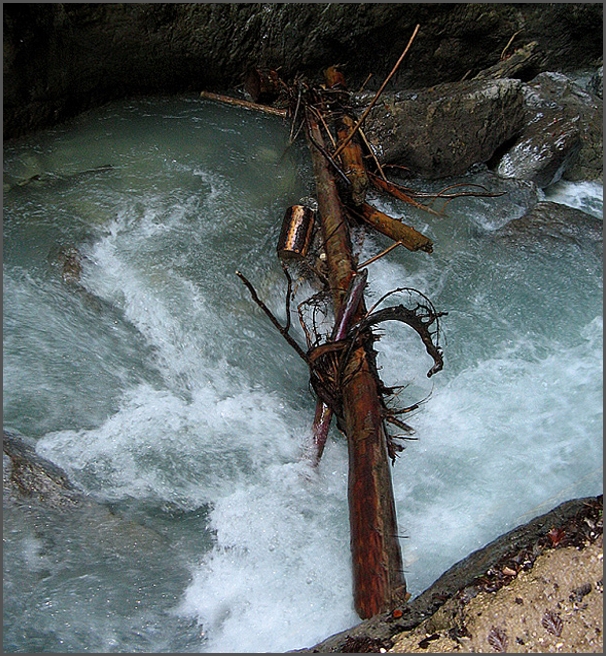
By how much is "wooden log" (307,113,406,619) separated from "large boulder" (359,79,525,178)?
1.74 m

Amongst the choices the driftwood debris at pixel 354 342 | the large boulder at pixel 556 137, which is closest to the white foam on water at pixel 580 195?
the large boulder at pixel 556 137

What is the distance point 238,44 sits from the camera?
18.2ft

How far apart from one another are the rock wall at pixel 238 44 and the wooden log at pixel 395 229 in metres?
1.93

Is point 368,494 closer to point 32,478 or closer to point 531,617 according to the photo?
point 531,617

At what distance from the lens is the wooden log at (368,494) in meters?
2.65

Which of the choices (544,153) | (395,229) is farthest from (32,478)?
(544,153)

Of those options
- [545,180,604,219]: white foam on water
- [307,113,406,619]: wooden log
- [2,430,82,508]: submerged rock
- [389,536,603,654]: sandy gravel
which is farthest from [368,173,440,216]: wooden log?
[2,430,82,508]: submerged rock

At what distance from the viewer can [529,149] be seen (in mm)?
5598

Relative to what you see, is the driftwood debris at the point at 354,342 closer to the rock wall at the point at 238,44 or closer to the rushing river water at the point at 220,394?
the rushing river water at the point at 220,394

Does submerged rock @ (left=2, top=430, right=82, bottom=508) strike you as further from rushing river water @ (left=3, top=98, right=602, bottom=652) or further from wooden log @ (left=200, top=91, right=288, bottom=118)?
wooden log @ (left=200, top=91, right=288, bottom=118)

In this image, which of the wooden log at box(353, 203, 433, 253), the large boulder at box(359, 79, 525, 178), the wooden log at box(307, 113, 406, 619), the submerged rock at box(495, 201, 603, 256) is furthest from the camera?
the large boulder at box(359, 79, 525, 178)

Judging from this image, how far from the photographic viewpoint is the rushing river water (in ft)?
9.18

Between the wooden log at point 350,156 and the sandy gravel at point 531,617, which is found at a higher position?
the wooden log at point 350,156

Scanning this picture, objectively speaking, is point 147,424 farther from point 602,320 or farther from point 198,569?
point 602,320
